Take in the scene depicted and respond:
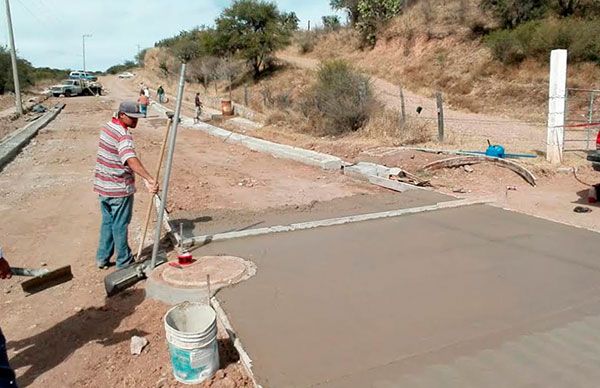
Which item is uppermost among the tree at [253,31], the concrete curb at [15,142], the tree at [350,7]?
the tree at [350,7]

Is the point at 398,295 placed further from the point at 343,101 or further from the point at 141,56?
the point at 141,56

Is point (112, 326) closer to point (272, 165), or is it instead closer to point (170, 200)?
point (170, 200)

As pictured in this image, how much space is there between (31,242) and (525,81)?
2115 cm

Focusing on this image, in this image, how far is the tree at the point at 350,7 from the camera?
43.9 metres

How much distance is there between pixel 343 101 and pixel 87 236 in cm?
940

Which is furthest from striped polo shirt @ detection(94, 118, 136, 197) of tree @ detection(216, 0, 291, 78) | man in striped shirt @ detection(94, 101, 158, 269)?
tree @ detection(216, 0, 291, 78)

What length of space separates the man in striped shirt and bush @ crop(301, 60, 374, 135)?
32.9ft

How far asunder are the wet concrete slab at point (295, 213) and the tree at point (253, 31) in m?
33.6

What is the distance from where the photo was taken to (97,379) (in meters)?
3.18

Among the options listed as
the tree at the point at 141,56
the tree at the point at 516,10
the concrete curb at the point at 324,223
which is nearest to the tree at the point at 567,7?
the tree at the point at 516,10

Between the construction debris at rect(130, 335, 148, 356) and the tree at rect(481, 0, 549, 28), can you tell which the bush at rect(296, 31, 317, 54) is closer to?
the tree at rect(481, 0, 549, 28)

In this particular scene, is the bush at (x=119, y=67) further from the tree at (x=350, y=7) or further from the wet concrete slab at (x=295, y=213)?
the wet concrete slab at (x=295, y=213)

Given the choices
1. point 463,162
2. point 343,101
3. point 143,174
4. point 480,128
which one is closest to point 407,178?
point 463,162

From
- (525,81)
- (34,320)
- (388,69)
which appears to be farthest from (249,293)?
(388,69)
